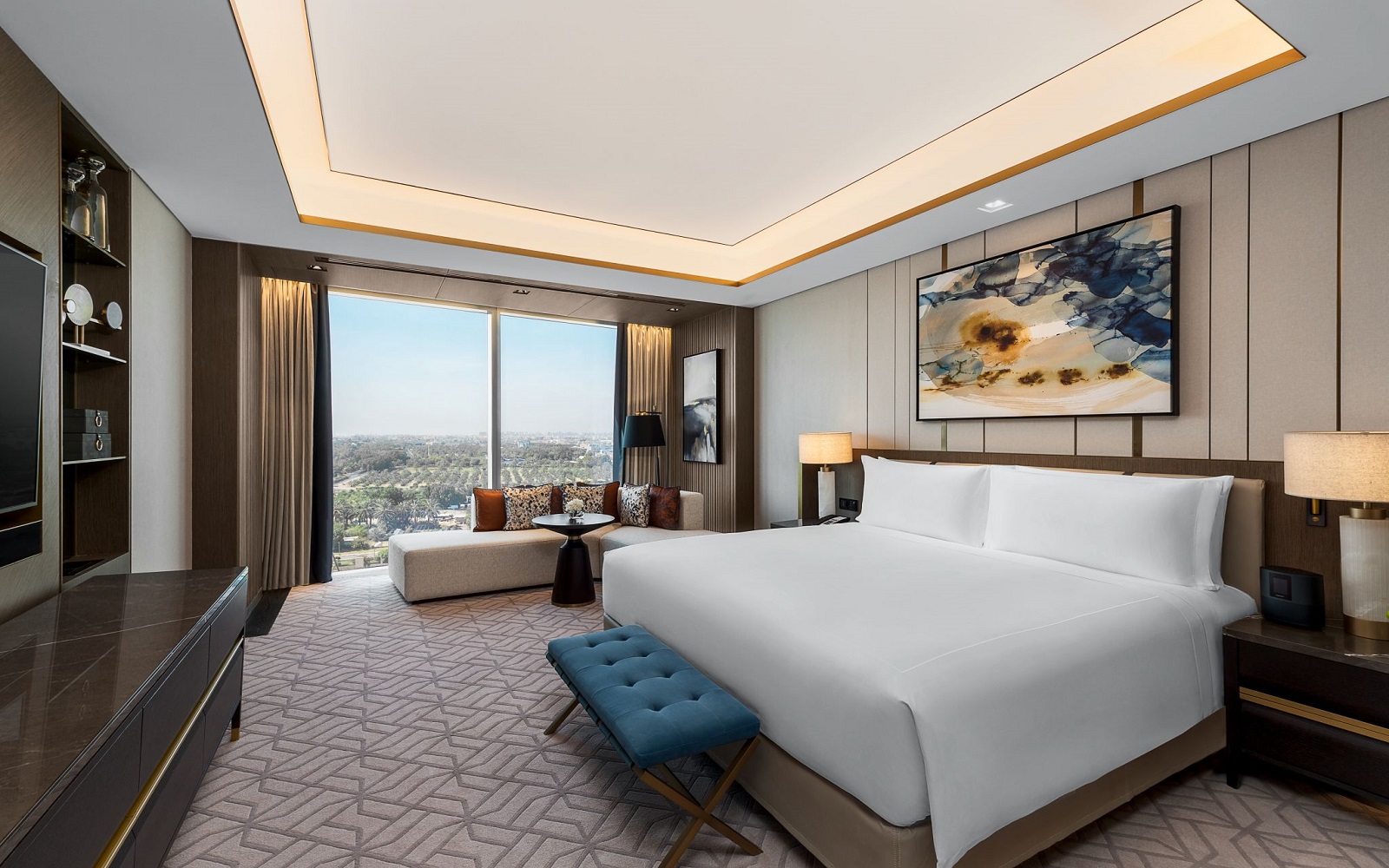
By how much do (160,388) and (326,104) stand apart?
6.03ft

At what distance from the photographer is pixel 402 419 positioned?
5.85 m

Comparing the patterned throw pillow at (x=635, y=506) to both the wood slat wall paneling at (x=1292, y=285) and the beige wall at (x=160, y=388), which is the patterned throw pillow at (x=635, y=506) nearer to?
the beige wall at (x=160, y=388)

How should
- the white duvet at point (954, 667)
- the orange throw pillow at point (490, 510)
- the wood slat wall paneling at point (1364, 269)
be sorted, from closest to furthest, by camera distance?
the white duvet at point (954, 667) → the wood slat wall paneling at point (1364, 269) → the orange throw pillow at point (490, 510)

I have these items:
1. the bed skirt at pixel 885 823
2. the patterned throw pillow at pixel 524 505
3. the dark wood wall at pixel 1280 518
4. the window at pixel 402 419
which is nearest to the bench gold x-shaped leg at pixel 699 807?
the bed skirt at pixel 885 823

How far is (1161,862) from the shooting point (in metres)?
1.88

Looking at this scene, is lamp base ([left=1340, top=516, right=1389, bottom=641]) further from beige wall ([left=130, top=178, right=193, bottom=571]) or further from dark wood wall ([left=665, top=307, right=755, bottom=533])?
beige wall ([left=130, top=178, right=193, bottom=571])

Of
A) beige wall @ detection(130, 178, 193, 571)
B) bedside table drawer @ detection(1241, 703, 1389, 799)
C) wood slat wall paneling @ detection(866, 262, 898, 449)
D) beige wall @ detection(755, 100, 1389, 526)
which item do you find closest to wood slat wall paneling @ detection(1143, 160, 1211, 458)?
beige wall @ detection(755, 100, 1389, 526)

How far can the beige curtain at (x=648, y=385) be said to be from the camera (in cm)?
697

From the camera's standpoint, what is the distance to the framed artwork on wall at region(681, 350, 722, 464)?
6387 mm

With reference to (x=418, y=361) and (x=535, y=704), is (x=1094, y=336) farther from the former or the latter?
(x=418, y=361)

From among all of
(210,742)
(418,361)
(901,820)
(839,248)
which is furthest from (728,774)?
(418,361)

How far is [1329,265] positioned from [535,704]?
154 inches

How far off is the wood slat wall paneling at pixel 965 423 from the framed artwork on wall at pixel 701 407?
106 inches

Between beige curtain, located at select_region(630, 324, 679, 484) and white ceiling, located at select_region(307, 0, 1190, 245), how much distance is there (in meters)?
2.98
